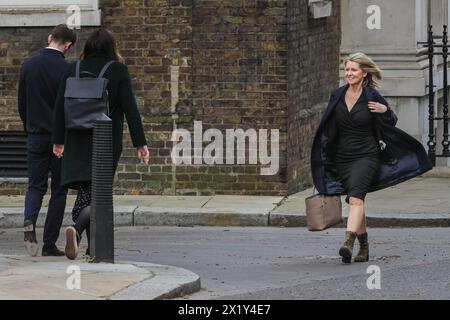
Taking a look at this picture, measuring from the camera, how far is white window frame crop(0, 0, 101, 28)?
→ 15539 millimetres

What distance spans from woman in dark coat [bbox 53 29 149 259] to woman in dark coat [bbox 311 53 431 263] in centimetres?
161

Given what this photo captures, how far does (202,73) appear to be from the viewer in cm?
1553

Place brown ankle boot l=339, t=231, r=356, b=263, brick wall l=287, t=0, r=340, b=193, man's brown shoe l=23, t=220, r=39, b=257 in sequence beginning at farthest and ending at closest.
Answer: brick wall l=287, t=0, r=340, b=193 → man's brown shoe l=23, t=220, r=39, b=257 → brown ankle boot l=339, t=231, r=356, b=263

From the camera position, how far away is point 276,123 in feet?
50.7

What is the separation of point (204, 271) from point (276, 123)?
4.52 metres

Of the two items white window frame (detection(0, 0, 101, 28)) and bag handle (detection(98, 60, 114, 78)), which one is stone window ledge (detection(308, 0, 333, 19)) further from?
bag handle (detection(98, 60, 114, 78))

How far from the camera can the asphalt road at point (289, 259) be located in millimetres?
9992

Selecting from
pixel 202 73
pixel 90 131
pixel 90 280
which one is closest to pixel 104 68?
pixel 90 131

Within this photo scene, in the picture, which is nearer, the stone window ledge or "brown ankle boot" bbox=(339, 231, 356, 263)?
"brown ankle boot" bbox=(339, 231, 356, 263)

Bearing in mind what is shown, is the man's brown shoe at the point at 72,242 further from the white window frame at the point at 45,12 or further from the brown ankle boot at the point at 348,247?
the white window frame at the point at 45,12

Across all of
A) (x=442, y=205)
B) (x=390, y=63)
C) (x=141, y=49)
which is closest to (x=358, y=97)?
(x=442, y=205)

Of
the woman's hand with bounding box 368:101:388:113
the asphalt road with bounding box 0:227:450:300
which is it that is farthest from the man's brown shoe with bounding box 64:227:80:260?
the woman's hand with bounding box 368:101:388:113

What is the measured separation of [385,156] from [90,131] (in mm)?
2430

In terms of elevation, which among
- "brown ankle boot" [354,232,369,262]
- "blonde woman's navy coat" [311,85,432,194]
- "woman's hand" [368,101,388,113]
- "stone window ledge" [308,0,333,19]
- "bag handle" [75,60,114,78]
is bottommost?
"brown ankle boot" [354,232,369,262]
